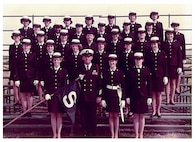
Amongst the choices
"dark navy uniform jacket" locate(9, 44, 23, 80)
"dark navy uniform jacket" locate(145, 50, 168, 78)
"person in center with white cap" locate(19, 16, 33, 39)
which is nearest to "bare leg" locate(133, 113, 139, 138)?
"dark navy uniform jacket" locate(145, 50, 168, 78)

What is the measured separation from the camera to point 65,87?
5.73 m

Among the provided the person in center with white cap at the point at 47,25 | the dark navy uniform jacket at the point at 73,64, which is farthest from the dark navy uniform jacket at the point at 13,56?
the dark navy uniform jacket at the point at 73,64

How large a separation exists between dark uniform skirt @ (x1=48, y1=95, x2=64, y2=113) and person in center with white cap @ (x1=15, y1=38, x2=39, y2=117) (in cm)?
67

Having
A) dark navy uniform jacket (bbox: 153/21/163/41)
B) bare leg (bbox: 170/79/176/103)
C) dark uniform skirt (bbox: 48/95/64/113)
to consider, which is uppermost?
dark navy uniform jacket (bbox: 153/21/163/41)

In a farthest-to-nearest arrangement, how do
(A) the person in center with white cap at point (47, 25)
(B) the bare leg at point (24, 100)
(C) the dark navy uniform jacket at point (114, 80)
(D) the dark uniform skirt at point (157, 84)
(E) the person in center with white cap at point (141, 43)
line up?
(A) the person in center with white cap at point (47, 25)
(B) the bare leg at point (24, 100)
(E) the person in center with white cap at point (141, 43)
(D) the dark uniform skirt at point (157, 84)
(C) the dark navy uniform jacket at point (114, 80)

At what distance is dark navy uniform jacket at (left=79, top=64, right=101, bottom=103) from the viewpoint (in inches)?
225

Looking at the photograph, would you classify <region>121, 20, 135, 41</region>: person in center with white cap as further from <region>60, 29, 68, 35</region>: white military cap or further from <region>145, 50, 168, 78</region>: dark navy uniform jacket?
<region>60, 29, 68, 35</region>: white military cap

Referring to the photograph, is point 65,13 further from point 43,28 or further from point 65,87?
point 65,87

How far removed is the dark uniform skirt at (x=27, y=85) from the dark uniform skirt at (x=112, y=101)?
55.0 inches

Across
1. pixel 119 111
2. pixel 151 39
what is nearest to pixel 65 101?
pixel 119 111

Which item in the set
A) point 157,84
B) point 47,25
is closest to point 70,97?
point 157,84

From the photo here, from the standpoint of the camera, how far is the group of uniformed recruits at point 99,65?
224 inches

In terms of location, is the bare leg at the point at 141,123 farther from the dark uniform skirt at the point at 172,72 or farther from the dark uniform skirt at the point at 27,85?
the dark uniform skirt at the point at 27,85

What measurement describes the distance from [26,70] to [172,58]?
7.81ft
